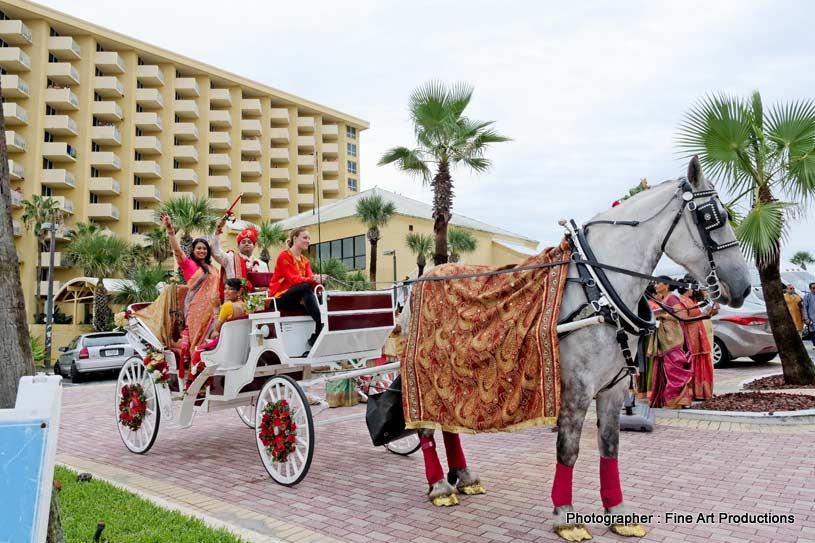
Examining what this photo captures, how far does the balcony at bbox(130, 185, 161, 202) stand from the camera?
50647mm

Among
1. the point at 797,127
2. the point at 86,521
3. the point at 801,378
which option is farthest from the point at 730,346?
the point at 86,521

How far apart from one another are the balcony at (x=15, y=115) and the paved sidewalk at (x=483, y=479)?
1757 inches

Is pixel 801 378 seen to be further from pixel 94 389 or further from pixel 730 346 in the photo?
pixel 94 389

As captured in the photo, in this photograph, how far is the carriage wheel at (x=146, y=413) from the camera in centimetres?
702

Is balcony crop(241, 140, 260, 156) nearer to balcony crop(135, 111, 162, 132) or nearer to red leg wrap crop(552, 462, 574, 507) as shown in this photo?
balcony crop(135, 111, 162, 132)

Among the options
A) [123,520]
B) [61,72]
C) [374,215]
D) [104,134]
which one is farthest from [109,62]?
[123,520]

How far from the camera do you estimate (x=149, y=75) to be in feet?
173

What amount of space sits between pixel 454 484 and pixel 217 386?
3.05 meters

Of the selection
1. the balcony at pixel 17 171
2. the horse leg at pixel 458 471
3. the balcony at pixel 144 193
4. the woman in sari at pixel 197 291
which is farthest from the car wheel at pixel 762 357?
the balcony at pixel 144 193

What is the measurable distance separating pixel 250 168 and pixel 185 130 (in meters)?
7.66

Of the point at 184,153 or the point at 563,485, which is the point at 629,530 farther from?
the point at 184,153

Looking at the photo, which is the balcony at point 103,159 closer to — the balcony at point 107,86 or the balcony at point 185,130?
the balcony at point 107,86

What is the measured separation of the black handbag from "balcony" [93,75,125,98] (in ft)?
177

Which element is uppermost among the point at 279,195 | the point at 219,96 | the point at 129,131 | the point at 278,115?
the point at 278,115
